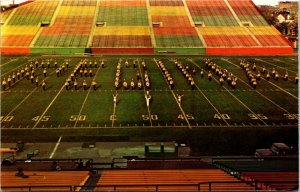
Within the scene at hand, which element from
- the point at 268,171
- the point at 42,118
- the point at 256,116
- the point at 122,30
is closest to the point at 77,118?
the point at 42,118

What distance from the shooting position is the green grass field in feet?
62.7

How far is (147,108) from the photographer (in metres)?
22.3

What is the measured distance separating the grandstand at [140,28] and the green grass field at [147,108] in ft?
69.3

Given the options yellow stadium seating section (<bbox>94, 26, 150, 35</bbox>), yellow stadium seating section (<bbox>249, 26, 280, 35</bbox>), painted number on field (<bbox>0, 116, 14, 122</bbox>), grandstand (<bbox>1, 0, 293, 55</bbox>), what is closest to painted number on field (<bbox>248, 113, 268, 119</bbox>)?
painted number on field (<bbox>0, 116, 14, 122</bbox>)

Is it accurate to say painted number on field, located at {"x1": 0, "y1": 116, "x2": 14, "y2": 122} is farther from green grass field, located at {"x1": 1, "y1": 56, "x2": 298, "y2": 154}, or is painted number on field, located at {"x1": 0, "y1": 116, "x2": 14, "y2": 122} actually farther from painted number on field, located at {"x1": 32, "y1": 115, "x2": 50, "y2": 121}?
painted number on field, located at {"x1": 32, "y1": 115, "x2": 50, "y2": 121}

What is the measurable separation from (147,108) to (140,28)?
128 ft

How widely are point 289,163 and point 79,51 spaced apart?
41.6 meters

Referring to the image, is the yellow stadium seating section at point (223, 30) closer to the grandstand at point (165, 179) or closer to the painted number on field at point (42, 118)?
the painted number on field at point (42, 118)

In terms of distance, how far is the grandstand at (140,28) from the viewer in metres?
52.3

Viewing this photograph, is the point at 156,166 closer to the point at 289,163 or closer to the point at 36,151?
the point at 289,163

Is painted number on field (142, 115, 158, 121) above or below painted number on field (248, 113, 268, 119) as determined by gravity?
above

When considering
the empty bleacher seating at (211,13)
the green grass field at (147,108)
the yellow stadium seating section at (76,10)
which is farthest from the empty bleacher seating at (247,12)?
the green grass field at (147,108)

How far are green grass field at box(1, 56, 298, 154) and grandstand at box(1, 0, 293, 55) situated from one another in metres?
21.1

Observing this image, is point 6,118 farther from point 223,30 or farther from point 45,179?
point 223,30
